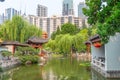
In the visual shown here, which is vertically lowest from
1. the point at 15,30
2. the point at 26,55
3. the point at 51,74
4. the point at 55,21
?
the point at 51,74

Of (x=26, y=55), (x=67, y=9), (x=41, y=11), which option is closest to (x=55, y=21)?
(x=67, y=9)

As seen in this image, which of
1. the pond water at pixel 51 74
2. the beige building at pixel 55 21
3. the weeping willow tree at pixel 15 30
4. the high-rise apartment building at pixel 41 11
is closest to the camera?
the pond water at pixel 51 74

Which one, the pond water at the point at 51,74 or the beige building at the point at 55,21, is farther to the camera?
the beige building at the point at 55,21

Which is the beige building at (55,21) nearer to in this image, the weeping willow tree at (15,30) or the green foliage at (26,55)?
the weeping willow tree at (15,30)

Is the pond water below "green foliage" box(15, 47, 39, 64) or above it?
below

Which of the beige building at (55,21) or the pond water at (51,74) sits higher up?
the beige building at (55,21)

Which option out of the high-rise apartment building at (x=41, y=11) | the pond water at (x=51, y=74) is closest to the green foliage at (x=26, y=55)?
the pond water at (x=51, y=74)

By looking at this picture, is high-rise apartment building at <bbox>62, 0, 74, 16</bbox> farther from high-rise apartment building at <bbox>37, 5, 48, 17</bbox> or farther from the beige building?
the beige building

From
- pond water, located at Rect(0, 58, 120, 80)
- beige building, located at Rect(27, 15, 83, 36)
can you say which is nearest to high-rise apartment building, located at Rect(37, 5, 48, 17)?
beige building, located at Rect(27, 15, 83, 36)

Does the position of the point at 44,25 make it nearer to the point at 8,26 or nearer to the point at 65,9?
the point at 65,9

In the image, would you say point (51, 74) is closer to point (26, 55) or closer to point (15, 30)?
point (26, 55)

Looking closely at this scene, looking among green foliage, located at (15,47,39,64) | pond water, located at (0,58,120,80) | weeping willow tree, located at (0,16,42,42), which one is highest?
weeping willow tree, located at (0,16,42,42)

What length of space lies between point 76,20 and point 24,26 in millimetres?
92292

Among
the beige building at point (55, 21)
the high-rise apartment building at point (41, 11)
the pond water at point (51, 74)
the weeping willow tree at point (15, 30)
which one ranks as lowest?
the pond water at point (51, 74)
